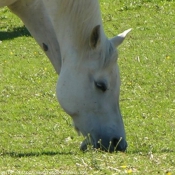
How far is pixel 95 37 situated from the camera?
6.31m

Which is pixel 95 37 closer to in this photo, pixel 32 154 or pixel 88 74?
pixel 88 74

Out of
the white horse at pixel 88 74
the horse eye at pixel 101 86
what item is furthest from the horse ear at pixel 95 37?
the horse eye at pixel 101 86

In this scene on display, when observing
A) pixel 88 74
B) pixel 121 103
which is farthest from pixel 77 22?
pixel 121 103

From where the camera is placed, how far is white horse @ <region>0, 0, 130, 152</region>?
637cm

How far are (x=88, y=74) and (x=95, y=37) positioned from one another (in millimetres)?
386

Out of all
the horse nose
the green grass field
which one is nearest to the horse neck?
the horse nose

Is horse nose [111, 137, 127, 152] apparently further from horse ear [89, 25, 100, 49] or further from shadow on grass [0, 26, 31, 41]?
shadow on grass [0, 26, 31, 41]

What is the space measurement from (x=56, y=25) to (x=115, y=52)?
2.23ft

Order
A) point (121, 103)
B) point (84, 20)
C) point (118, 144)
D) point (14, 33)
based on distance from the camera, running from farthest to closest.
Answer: point (14, 33), point (121, 103), point (84, 20), point (118, 144)

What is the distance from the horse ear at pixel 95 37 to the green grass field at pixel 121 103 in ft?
3.37

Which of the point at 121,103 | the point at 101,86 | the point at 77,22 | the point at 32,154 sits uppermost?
the point at 77,22

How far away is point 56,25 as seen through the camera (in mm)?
6617

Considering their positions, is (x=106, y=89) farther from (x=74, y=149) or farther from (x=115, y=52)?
(x=74, y=149)

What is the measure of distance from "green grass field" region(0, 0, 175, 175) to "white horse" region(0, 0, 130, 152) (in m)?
0.29
